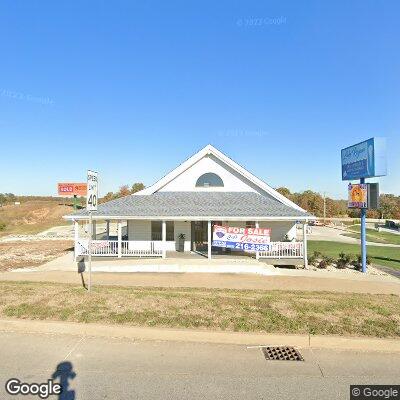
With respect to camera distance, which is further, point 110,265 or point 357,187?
point 357,187

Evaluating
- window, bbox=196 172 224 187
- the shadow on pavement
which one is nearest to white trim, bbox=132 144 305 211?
window, bbox=196 172 224 187

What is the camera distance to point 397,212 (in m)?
72.6

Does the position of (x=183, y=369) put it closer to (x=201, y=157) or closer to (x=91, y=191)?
(x=91, y=191)

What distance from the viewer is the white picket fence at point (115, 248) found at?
16656mm

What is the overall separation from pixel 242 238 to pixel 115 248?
6.92 metres


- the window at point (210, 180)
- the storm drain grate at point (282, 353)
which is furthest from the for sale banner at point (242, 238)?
the storm drain grate at point (282, 353)

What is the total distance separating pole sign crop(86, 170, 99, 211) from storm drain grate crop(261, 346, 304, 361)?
222 inches

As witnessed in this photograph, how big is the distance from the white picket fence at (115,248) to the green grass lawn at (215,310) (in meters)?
7.22

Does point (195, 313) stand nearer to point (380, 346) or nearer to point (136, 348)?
point (136, 348)

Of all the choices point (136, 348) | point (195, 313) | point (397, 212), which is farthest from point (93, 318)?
→ point (397, 212)

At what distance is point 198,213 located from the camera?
1638cm

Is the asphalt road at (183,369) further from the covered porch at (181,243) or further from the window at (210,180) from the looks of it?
the window at (210,180)

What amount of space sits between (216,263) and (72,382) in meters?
10.7

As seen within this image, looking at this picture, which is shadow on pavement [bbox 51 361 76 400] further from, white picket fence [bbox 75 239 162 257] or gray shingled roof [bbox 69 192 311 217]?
white picket fence [bbox 75 239 162 257]
